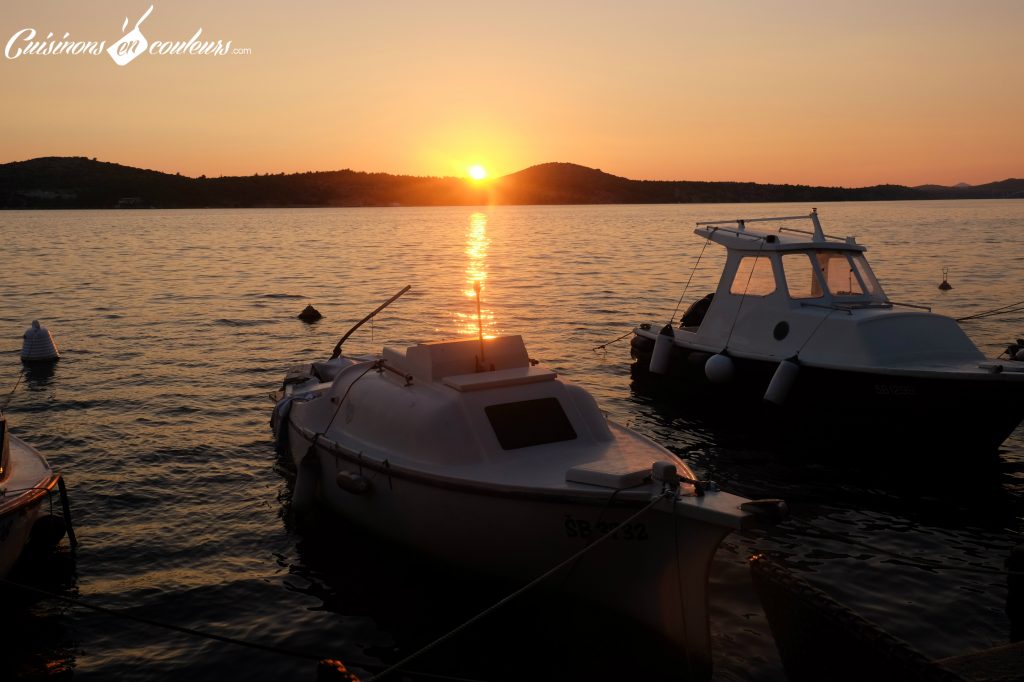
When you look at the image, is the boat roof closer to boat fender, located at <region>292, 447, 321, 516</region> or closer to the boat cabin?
the boat cabin

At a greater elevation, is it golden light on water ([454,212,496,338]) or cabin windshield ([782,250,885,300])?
cabin windshield ([782,250,885,300])

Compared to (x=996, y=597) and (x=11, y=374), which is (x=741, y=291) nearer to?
(x=996, y=597)

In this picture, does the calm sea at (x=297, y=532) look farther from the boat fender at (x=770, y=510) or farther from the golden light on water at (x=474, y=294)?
the boat fender at (x=770, y=510)

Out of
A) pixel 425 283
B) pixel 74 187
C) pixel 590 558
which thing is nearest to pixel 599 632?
pixel 590 558

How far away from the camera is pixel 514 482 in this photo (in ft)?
30.9

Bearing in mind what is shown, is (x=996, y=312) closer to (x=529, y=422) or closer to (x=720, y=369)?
(x=720, y=369)

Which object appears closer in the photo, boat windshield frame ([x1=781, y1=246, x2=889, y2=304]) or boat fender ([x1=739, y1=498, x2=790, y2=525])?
boat fender ([x1=739, y1=498, x2=790, y2=525])

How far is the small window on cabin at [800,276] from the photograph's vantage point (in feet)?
59.6

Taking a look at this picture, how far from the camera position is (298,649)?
9.72m

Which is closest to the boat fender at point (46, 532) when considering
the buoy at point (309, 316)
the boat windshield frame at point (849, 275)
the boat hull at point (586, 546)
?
the boat hull at point (586, 546)

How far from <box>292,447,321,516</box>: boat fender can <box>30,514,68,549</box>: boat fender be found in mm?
3011

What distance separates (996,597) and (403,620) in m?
7.38

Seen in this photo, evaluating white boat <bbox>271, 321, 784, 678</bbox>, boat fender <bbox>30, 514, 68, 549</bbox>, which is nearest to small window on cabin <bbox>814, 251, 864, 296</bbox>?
white boat <bbox>271, 321, 784, 678</bbox>

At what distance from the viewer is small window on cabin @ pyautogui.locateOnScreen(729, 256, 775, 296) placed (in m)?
18.6
